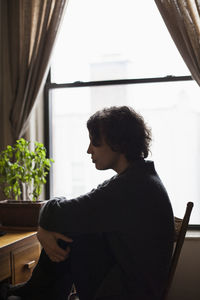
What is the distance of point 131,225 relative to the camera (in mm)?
A: 1343

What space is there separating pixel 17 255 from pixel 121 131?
34.2 inches

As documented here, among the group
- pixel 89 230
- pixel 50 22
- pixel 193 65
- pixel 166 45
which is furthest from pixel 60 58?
pixel 89 230

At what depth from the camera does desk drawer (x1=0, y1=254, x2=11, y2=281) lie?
5.79 feet

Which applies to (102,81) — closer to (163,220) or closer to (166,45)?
(166,45)

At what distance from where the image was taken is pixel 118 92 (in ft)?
9.48

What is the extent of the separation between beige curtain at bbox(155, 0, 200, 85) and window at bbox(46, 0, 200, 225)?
0.30m

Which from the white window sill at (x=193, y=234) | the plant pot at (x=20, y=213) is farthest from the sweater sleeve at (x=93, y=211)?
the white window sill at (x=193, y=234)

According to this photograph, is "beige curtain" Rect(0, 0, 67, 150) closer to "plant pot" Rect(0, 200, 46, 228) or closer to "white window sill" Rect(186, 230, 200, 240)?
"plant pot" Rect(0, 200, 46, 228)

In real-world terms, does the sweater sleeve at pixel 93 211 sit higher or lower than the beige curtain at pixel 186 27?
lower

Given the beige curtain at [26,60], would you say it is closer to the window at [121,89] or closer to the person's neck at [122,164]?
the window at [121,89]

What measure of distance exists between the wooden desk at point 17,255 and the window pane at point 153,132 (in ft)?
3.05

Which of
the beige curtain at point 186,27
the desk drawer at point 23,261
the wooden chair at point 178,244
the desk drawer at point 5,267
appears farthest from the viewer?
the beige curtain at point 186,27

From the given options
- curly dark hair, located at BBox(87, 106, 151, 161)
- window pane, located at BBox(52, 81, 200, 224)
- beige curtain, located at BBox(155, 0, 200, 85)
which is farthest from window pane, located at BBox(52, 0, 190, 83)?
curly dark hair, located at BBox(87, 106, 151, 161)

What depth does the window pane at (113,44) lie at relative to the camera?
280 centimetres
